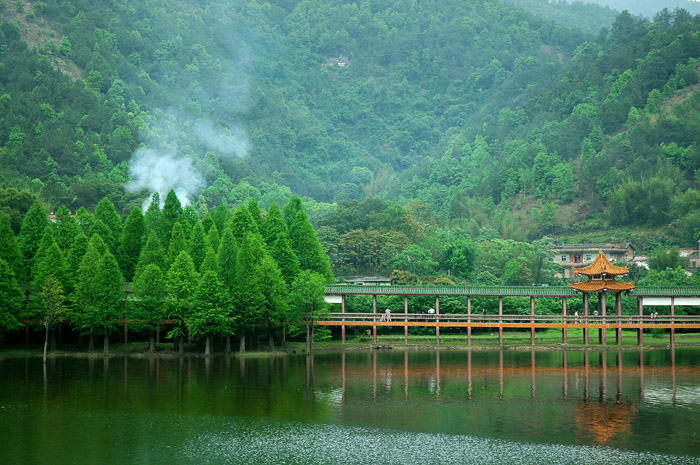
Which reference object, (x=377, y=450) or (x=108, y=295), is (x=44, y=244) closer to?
(x=108, y=295)

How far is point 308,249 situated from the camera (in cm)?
8981

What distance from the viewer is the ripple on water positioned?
128ft

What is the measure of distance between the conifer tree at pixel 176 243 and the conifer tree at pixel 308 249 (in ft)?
44.0

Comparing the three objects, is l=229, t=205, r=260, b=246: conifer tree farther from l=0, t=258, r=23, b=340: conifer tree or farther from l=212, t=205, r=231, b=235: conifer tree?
l=0, t=258, r=23, b=340: conifer tree

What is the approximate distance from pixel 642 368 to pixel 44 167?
12762 cm

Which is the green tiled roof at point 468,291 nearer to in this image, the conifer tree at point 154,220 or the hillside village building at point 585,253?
the conifer tree at point 154,220

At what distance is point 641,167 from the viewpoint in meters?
161

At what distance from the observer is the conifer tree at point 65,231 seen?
7969 cm

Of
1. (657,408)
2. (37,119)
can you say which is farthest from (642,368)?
(37,119)

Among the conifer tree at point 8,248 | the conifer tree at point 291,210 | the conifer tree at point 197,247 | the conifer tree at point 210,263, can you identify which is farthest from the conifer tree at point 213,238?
the conifer tree at point 8,248

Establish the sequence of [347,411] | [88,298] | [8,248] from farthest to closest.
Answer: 1. [8,248]
2. [88,298]
3. [347,411]

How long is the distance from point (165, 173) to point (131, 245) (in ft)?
347

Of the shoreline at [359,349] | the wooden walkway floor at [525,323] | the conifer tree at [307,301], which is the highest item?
the conifer tree at [307,301]

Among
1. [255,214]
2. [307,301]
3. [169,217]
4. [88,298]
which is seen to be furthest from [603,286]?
[88,298]
